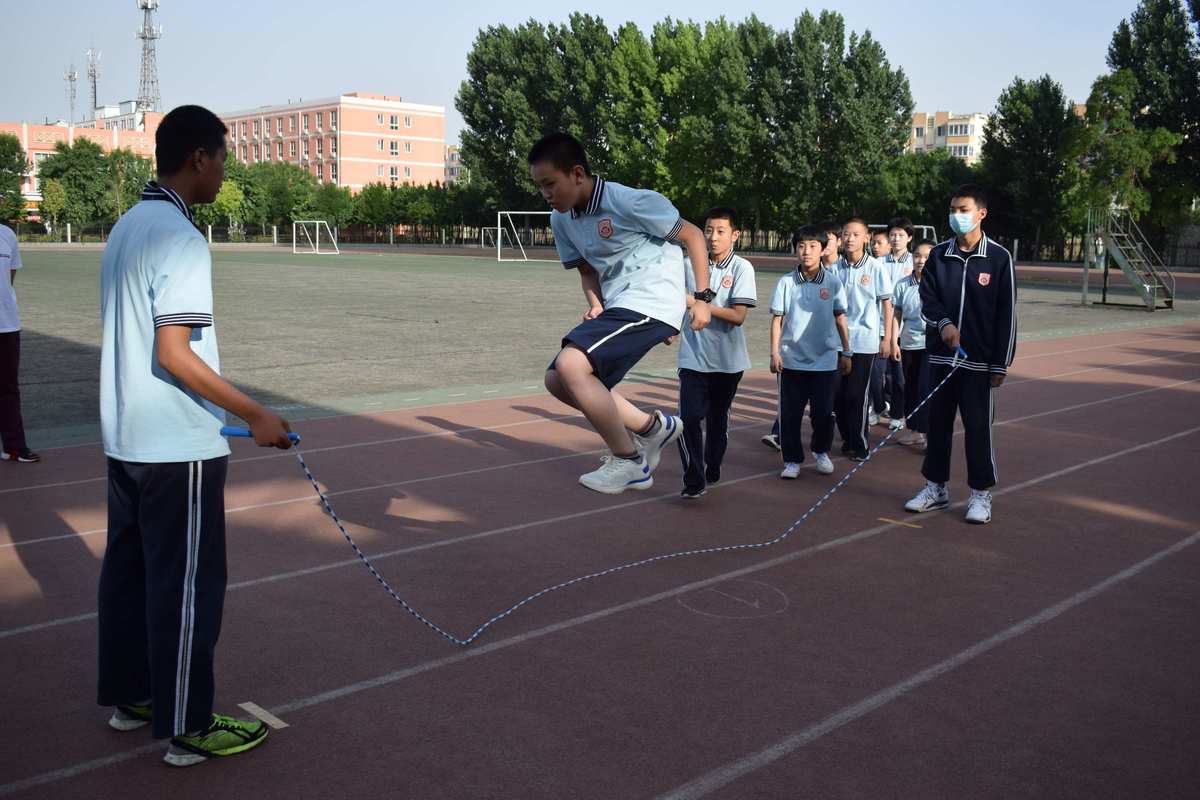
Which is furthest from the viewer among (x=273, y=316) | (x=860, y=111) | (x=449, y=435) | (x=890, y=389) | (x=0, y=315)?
(x=860, y=111)

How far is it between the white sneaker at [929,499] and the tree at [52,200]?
85.0m

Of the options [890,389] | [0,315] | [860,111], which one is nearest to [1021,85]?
[860,111]

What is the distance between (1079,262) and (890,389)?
54439 millimetres

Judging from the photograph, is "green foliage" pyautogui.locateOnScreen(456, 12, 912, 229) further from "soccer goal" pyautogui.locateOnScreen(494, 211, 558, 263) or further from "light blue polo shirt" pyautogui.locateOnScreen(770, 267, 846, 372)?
"light blue polo shirt" pyautogui.locateOnScreen(770, 267, 846, 372)

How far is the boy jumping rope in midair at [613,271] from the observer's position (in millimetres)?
5230

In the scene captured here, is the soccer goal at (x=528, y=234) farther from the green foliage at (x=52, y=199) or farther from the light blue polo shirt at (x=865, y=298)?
the light blue polo shirt at (x=865, y=298)

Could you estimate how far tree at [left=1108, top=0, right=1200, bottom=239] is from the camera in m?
46.4

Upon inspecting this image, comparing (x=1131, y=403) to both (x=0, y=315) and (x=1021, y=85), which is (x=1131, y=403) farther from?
(x=1021, y=85)

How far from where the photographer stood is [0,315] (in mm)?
7551

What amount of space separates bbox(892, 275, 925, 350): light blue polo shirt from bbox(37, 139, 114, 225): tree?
84.4 m

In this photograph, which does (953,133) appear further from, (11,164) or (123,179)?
(11,164)

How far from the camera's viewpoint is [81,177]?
80750 millimetres

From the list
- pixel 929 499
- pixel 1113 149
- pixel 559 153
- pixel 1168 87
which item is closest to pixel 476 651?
pixel 559 153

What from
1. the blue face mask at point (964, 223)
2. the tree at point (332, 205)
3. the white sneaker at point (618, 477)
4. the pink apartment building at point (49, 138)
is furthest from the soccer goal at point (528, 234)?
the white sneaker at point (618, 477)
